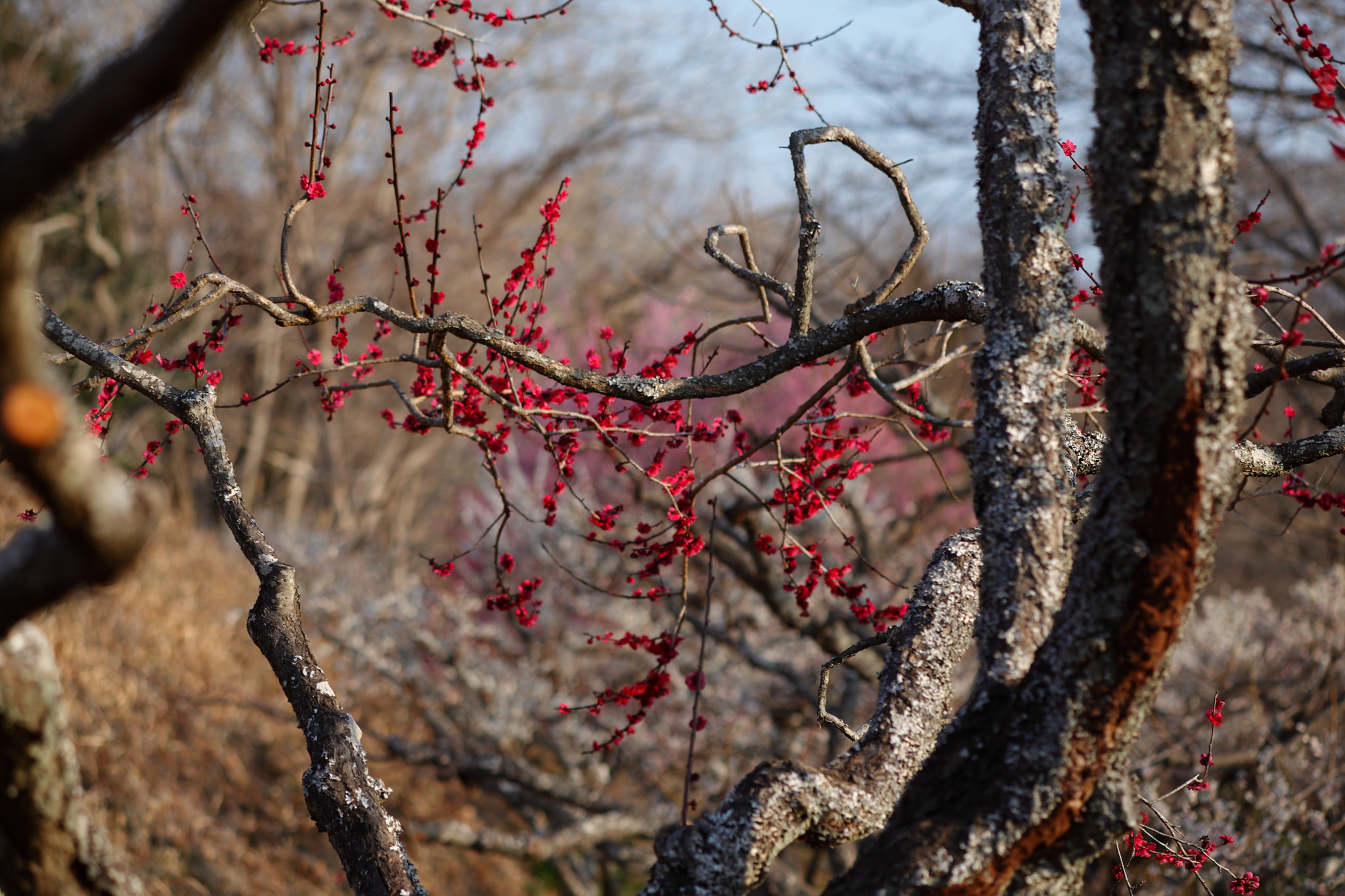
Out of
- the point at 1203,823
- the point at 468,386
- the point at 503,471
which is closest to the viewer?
the point at 468,386

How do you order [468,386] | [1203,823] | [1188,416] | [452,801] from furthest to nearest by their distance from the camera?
[452,801] → [1203,823] → [468,386] → [1188,416]

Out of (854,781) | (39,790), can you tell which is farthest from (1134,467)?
(39,790)

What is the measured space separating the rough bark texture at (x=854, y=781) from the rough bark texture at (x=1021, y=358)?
0.84 ft

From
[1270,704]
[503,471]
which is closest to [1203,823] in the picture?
[1270,704]

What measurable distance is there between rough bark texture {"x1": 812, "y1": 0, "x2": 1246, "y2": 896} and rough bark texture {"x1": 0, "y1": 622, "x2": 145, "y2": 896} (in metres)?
1.12

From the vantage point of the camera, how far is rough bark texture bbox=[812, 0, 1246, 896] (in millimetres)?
1340

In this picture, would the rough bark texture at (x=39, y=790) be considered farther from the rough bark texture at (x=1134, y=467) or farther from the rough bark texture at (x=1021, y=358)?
the rough bark texture at (x=1021, y=358)

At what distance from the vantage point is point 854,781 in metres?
1.71

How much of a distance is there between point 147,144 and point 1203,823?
543 inches

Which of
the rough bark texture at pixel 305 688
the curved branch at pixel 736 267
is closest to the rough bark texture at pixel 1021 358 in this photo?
the curved branch at pixel 736 267

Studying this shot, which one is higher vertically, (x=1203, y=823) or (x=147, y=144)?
(x=147, y=144)

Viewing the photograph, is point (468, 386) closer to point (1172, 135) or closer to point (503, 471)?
point (1172, 135)

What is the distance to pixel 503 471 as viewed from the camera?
11.4 meters

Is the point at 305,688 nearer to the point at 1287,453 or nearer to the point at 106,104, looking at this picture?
the point at 106,104
